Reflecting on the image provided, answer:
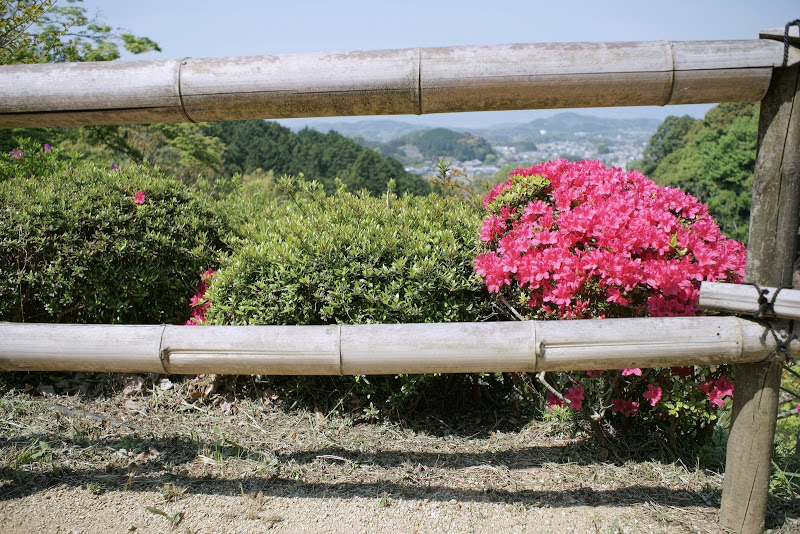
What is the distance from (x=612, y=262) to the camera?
212cm

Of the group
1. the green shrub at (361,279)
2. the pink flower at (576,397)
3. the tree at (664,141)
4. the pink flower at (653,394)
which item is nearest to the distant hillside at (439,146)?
the tree at (664,141)

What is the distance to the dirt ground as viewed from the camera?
2027 millimetres

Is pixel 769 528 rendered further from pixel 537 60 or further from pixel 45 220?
pixel 45 220

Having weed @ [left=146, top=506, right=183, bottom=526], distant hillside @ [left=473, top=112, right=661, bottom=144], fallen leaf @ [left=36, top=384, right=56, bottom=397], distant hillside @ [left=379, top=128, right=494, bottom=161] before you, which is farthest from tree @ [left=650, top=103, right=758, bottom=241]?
distant hillside @ [left=473, top=112, right=661, bottom=144]

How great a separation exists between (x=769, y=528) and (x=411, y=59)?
6.97 feet

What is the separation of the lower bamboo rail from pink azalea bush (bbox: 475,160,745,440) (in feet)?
1.06

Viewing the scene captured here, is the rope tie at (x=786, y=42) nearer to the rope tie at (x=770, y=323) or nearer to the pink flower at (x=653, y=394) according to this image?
the rope tie at (x=770, y=323)

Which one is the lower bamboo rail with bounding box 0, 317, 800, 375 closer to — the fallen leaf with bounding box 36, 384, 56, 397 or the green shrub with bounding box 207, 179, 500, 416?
the green shrub with bounding box 207, 179, 500, 416

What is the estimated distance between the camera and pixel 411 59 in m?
1.80

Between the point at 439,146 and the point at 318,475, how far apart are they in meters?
67.1

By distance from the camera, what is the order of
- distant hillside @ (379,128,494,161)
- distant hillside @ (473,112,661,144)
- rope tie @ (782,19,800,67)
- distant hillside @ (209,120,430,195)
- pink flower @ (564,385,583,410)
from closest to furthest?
rope tie @ (782,19,800,67) → pink flower @ (564,385,583,410) → distant hillside @ (209,120,430,195) → distant hillside @ (379,128,494,161) → distant hillside @ (473,112,661,144)

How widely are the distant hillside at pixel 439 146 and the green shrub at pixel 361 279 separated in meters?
56.6

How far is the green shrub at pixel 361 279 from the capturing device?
257 centimetres

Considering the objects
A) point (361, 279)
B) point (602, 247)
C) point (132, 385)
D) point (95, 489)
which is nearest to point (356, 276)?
point (361, 279)
